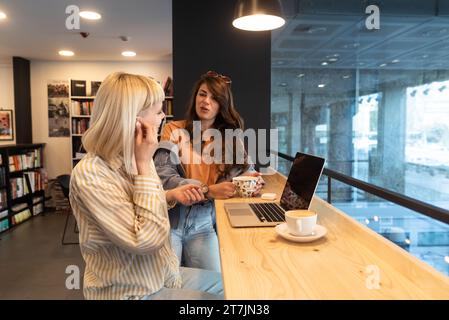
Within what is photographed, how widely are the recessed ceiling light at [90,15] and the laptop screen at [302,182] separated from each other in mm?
2949

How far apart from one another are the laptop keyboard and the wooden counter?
0.11 m

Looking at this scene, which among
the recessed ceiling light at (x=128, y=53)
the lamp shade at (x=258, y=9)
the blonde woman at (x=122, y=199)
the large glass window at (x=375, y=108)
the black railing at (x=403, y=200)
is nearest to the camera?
the black railing at (x=403, y=200)

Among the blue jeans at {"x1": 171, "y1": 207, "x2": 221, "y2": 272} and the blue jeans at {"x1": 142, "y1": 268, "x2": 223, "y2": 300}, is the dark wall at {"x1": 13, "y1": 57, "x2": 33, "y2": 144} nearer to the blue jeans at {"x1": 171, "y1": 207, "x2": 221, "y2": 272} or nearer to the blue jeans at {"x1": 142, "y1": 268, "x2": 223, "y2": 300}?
the blue jeans at {"x1": 171, "y1": 207, "x2": 221, "y2": 272}

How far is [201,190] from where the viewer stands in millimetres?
1407

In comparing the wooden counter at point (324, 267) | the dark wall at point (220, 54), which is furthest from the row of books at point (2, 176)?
the wooden counter at point (324, 267)

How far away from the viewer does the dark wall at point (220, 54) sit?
108 inches

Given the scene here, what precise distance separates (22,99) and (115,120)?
5755 mm

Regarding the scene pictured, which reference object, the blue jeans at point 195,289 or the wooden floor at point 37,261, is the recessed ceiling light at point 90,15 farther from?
the blue jeans at point 195,289

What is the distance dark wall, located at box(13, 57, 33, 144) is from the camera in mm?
5727

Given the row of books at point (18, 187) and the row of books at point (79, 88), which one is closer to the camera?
the row of books at point (18, 187)
